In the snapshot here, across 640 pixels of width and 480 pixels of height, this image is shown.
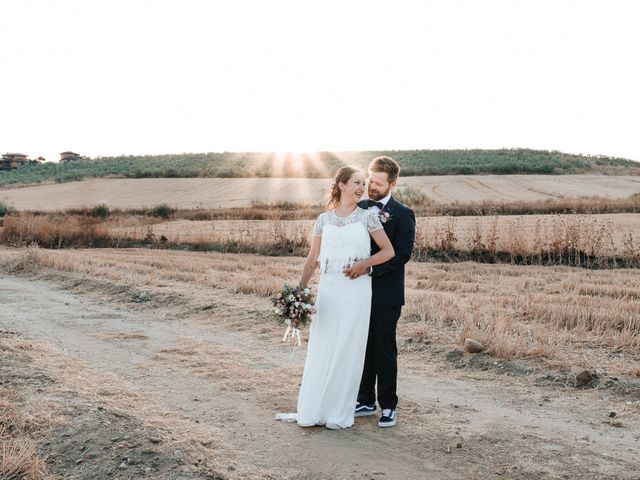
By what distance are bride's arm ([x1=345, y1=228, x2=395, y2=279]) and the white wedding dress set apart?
0.24ft

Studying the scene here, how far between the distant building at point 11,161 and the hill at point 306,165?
1287 cm

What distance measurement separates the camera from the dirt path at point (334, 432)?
539cm

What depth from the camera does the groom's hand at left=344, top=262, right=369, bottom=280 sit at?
20.3 ft

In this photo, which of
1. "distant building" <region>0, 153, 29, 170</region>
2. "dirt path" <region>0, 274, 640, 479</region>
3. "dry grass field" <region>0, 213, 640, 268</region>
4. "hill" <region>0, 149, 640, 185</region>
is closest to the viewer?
"dirt path" <region>0, 274, 640, 479</region>

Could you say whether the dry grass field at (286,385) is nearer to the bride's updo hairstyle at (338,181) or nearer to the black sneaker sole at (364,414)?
the black sneaker sole at (364,414)

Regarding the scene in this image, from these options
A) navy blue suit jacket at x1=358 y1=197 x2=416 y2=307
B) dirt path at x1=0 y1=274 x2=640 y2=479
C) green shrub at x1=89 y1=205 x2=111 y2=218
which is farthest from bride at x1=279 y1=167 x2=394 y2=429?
green shrub at x1=89 y1=205 x2=111 y2=218

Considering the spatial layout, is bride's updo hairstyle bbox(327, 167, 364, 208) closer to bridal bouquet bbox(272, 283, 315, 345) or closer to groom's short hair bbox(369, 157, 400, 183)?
groom's short hair bbox(369, 157, 400, 183)

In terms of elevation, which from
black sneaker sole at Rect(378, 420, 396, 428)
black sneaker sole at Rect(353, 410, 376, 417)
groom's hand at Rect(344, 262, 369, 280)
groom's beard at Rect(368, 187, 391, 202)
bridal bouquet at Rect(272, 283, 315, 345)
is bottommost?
black sneaker sole at Rect(353, 410, 376, 417)

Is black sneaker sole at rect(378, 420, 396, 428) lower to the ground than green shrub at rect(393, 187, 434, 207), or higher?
lower

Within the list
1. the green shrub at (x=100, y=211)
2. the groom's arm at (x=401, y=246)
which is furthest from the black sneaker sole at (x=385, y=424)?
the green shrub at (x=100, y=211)

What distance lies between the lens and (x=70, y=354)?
906 centimetres

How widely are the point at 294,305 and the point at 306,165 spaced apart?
235 ft

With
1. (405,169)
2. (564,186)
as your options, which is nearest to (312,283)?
(564,186)

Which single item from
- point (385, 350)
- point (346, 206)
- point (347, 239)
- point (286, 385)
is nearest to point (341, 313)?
point (385, 350)
